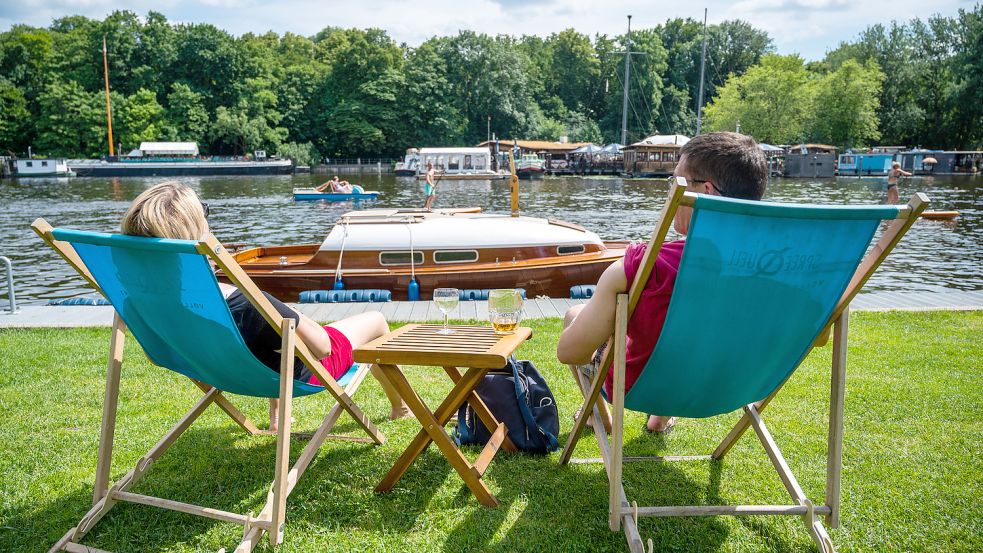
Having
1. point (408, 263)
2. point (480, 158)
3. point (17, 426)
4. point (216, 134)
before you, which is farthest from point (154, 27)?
point (17, 426)

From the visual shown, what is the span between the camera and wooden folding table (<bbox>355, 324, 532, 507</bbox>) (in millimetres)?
2826

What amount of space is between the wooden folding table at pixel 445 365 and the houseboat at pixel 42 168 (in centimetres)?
6378

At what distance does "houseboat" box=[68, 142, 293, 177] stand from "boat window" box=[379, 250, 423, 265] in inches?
2083

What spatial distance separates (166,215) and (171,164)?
62.0 metres

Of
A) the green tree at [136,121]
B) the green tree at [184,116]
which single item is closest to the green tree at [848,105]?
the green tree at [184,116]

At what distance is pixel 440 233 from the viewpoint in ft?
34.9

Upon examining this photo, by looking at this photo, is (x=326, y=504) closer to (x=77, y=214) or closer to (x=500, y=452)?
(x=500, y=452)

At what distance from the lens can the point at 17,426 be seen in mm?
3988

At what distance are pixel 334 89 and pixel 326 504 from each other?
7603 centimetres

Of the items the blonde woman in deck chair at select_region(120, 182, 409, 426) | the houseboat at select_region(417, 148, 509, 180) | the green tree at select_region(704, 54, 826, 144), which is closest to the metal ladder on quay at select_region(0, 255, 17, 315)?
the blonde woman in deck chair at select_region(120, 182, 409, 426)

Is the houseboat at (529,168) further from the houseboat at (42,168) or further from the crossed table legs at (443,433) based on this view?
the crossed table legs at (443,433)

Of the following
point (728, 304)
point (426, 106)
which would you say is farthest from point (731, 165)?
point (426, 106)

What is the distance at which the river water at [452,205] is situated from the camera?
15.4m

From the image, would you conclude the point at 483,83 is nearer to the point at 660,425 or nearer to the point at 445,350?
the point at 660,425
